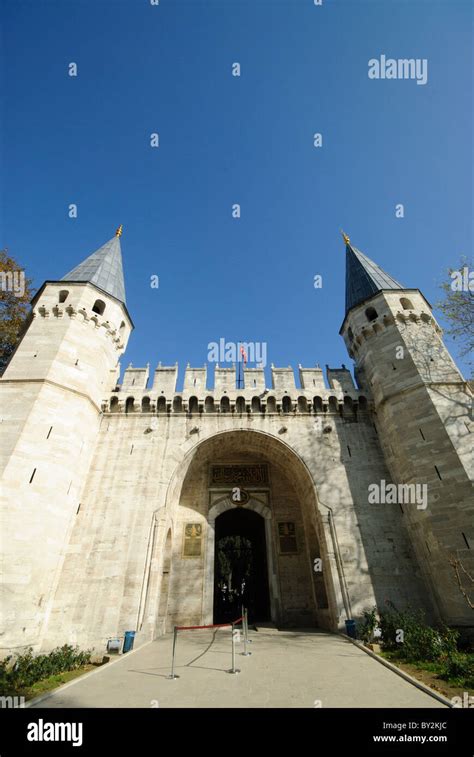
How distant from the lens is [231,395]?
15219mm

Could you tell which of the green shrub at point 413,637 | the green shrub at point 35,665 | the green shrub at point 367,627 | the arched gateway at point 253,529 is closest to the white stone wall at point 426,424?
the green shrub at point 413,637

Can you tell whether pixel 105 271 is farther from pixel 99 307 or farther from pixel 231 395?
pixel 231 395

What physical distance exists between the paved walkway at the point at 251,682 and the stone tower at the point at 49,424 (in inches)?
144

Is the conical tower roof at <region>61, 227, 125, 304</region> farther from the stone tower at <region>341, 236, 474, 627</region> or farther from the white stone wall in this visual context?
the white stone wall

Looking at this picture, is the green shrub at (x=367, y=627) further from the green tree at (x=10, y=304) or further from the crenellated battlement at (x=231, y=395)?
the green tree at (x=10, y=304)

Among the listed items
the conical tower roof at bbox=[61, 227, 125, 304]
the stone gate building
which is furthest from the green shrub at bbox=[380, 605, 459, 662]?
the conical tower roof at bbox=[61, 227, 125, 304]

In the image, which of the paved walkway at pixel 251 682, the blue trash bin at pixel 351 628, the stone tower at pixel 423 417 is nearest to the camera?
the paved walkway at pixel 251 682

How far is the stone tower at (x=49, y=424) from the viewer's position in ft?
31.7

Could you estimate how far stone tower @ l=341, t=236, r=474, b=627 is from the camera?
412 inches

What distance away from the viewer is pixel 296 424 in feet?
48.7

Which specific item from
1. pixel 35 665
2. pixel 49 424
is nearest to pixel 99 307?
pixel 49 424

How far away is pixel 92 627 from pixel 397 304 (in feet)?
59.9
